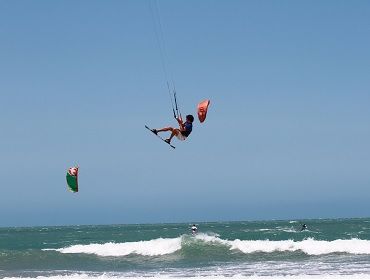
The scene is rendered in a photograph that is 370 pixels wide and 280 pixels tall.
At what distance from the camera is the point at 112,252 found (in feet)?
115

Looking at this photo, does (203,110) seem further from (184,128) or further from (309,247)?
(309,247)

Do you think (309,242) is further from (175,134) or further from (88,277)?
(175,134)

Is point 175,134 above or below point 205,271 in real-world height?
above

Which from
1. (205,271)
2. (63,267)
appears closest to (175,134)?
(205,271)

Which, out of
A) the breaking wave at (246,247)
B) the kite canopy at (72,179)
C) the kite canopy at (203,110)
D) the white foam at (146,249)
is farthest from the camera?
the white foam at (146,249)

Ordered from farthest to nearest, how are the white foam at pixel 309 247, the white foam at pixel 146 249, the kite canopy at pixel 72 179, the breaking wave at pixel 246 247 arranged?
the white foam at pixel 146 249 < the breaking wave at pixel 246 247 < the white foam at pixel 309 247 < the kite canopy at pixel 72 179

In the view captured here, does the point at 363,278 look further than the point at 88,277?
No

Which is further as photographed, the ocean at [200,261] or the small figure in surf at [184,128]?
the ocean at [200,261]

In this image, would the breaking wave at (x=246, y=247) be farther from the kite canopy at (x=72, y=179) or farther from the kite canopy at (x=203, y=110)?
the kite canopy at (x=203, y=110)

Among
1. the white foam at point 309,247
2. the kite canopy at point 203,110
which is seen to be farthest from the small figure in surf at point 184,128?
the white foam at point 309,247

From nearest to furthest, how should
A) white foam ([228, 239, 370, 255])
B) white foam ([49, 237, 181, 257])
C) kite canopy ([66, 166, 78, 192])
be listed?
kite canopy ([66, 166, 78, 192]), white foam ([228, 239, 370, 255]), white foam ([49, 237, 181, 257])

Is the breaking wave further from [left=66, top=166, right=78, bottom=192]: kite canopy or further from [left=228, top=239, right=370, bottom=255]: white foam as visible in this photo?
[left=66, top=166, right=78, bottom=192]: kite canopy

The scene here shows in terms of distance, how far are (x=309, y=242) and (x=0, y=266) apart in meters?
14.9

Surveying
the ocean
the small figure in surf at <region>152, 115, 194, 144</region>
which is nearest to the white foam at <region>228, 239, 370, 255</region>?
the ocean
